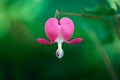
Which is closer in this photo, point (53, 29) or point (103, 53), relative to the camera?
point (53, 29)

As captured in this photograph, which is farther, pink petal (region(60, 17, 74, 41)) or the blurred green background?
the blurred green background

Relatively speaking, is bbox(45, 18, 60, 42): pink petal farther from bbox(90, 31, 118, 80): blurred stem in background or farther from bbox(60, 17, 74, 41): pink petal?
bbox(90, 31, 118, 80): blurred stem in background

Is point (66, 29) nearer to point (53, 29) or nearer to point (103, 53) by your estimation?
point (53, 29)

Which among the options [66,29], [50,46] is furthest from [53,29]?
[50,46]

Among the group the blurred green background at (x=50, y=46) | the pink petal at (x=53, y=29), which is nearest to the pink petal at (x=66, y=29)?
the pink petal at (x=53, y=29)

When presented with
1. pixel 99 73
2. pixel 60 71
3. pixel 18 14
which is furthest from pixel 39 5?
pixel 99 73

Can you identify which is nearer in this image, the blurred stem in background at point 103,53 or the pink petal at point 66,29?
the pink petal at point 66,29

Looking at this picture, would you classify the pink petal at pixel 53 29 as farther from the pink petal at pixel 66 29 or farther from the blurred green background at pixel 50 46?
the blurred green background at pixel 50 46

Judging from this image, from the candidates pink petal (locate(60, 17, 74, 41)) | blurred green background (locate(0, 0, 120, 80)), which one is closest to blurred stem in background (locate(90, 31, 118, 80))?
blurred green background (locate(0, 0, 120, 80))
